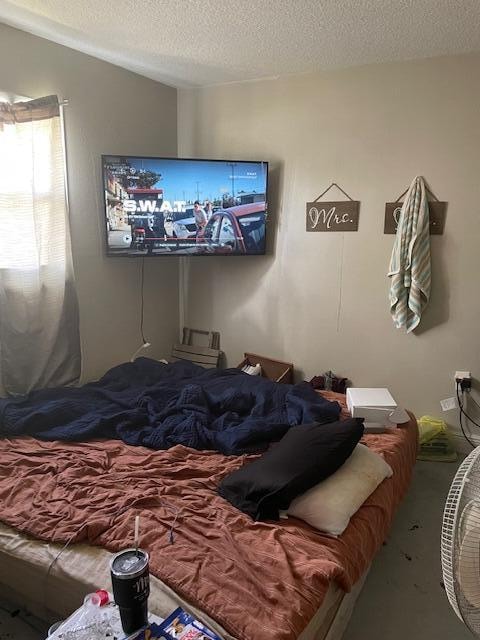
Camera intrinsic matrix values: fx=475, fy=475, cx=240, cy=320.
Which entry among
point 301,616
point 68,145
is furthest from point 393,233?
point 301,616

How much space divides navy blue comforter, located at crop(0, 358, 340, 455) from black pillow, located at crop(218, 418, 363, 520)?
0.96 ft

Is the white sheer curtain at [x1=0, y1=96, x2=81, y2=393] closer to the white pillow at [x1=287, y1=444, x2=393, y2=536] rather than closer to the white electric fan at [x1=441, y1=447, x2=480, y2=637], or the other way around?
the white pillow at [x1=287, y1=444, x2=393, y2=536]

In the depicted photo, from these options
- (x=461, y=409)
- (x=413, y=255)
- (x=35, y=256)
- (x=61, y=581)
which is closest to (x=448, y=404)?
(x=461, y=409)

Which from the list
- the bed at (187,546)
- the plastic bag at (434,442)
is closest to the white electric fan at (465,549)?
the bed at (187,546)

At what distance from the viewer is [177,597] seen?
1.36 meters

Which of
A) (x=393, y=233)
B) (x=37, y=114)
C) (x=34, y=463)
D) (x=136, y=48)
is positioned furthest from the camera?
(x=393, y=233)

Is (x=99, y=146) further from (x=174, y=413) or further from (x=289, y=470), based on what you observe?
(x=289, y=470)

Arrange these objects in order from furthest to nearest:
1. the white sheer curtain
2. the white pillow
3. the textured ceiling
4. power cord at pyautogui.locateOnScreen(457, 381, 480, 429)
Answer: power cord at pyautogui.locateOnScreen(457, 381, 480, 429) < the white sheer curtain < the textured ceiling < the white pillow

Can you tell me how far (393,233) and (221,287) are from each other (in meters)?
1.38

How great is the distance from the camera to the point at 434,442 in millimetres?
3006

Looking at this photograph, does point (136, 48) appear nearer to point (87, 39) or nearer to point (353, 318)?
point (87, 39)

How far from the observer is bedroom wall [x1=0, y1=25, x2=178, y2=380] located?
8.97 ft

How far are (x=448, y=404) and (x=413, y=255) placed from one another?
0.99 meters

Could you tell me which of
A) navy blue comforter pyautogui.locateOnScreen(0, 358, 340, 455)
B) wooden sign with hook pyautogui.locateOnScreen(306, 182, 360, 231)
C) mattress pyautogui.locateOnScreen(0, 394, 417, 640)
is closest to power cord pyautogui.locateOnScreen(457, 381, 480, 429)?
navy blue comforter pyautogui.locateOnScreen(0, 358, 340, 455)
